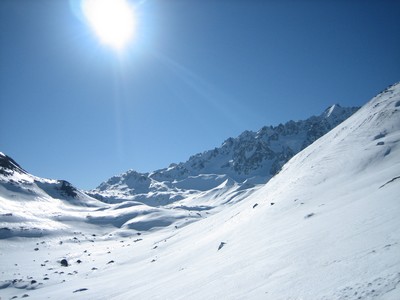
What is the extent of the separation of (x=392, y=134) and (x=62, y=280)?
50.4 metres

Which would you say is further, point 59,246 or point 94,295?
point 59,246

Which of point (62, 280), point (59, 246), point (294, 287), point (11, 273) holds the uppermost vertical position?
point (59, 246)

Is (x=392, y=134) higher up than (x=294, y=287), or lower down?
higher up

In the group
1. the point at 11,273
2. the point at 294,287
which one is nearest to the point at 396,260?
the point at 294,287

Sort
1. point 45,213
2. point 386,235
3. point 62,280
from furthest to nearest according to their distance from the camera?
point 45,213
point 62,280
point 386,235

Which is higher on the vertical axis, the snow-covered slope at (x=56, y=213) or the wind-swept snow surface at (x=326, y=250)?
the snow-covered slope at (x=56, y=213)

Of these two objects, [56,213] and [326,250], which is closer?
[326,250]

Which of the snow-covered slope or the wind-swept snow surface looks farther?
the snow-covered slope

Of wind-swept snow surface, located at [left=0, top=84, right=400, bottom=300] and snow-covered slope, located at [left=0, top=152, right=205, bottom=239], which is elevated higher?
snow-covered slope, located at [left=0, top=152, right=205, bottom=239]

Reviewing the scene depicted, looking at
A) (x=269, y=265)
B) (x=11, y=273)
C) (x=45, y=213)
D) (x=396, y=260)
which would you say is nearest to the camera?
(x=396, y=260)

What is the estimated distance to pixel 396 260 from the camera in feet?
23.6

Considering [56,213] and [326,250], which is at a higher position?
[56,213]

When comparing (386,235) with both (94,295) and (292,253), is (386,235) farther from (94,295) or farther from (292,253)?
(94,295)

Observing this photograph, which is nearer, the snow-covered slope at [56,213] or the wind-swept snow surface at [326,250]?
the wind-swept snow surface at [326,250]
